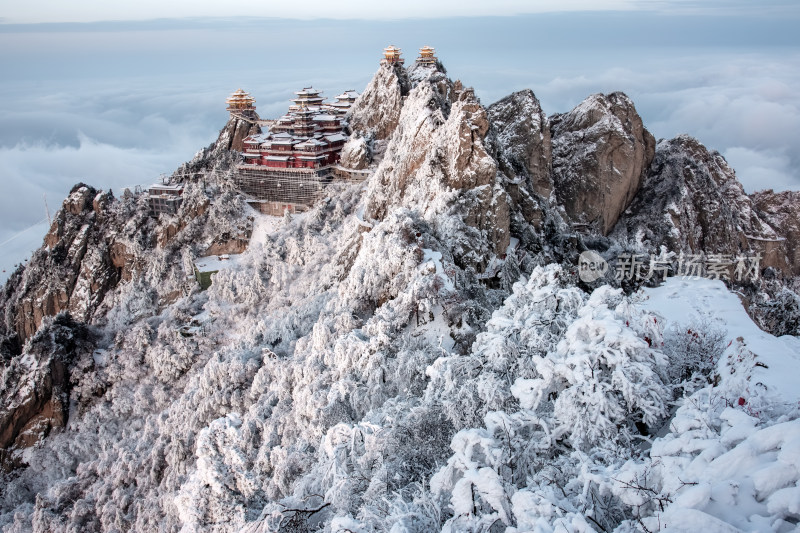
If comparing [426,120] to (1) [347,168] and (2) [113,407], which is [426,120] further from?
(2) [113,407]

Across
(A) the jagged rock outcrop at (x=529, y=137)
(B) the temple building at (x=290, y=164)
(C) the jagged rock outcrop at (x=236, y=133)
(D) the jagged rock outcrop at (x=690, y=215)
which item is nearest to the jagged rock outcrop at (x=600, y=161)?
(D) the jagged rock outcrop at (x=690, y=215)

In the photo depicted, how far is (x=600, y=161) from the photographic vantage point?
5016 cm

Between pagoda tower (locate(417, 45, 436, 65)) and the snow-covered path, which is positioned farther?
pagoda tower (locate(417, 45, 436, 65))

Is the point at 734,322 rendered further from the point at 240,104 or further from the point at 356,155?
the point at 240,104

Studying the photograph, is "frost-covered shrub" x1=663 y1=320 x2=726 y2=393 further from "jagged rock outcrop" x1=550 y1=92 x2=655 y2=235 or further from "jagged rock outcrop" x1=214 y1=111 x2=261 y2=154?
"jagged rock outcrop" x1=214 y1=111 x2=261 y2=154

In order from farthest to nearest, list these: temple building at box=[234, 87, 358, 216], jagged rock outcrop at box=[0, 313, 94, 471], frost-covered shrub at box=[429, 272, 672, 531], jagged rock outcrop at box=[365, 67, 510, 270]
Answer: temple building at box=[234, 87, 358, 216]
jagged rock outcrop at box=[0, 313, 94, 471]
jagged rock outcrop at box=[365, 67, 510, 270]
frost-covered shrub at box=[429, 272, 672, 531]

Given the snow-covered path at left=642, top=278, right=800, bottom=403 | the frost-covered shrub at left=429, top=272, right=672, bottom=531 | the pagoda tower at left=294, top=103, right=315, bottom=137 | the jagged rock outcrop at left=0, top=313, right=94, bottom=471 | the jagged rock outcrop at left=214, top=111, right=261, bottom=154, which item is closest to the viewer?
the frost-covered shrub at left=429, top=272, right=672, bottom=531

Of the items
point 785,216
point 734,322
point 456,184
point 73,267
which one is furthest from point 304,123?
point 785,216

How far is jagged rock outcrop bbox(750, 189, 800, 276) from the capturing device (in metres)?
54.7

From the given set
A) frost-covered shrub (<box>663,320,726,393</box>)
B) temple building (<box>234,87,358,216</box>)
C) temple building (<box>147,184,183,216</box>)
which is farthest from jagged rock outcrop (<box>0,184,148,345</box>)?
frost-covered shrub (<box>663,320,726,393</box>)

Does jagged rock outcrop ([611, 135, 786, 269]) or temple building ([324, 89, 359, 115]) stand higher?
temple building ([324, 89, 359, 115])

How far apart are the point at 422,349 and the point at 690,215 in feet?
139

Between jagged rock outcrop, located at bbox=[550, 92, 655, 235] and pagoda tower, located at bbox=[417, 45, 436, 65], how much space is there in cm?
1423

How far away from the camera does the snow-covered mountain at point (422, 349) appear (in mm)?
8070
